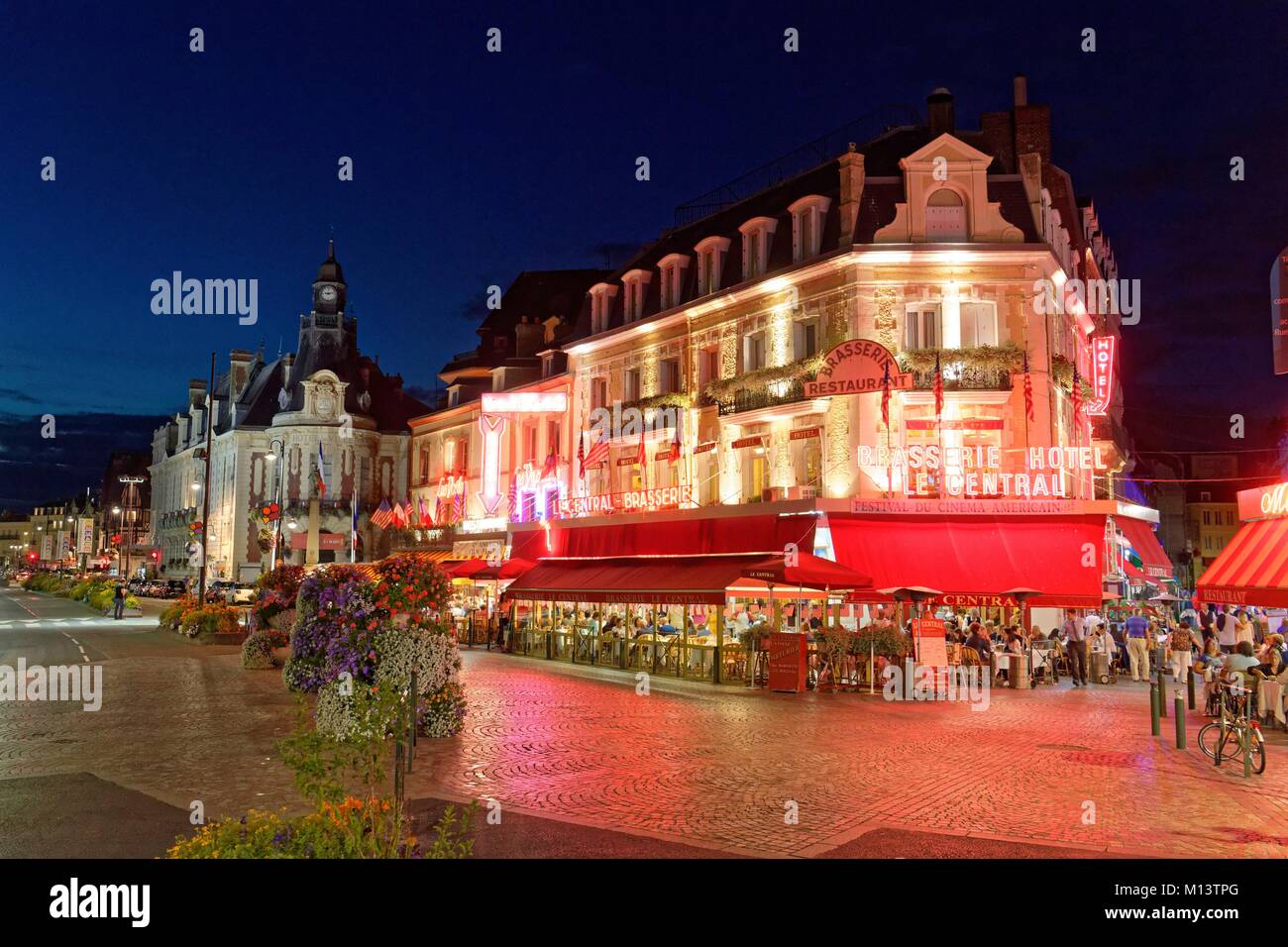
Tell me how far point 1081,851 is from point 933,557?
50.8ft

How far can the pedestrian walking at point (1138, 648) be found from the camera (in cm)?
2536

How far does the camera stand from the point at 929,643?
68.4 feet

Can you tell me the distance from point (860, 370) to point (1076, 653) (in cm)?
871

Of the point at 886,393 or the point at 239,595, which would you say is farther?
the point at 239,595

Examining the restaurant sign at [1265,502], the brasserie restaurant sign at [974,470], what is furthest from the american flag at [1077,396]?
the restaurant sign at [1265,502]

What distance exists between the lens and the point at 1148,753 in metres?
13.4

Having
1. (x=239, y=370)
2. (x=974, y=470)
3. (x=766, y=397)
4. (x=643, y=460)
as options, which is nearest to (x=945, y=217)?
(x=766, y=397)

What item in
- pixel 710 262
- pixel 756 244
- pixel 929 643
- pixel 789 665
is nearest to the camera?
pixel 789 665

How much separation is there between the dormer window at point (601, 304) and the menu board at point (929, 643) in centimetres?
1818

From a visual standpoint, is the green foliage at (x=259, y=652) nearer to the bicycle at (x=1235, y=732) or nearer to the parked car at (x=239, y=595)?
the bicycle at (x=1235, y=732)

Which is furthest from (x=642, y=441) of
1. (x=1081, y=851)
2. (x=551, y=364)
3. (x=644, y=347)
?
(x=1081, y=851)

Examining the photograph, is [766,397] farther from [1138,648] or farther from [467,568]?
[467,568]

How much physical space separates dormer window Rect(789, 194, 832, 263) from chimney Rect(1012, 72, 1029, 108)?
7115mm

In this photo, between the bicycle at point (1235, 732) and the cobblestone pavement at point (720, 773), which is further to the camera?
the bicycle at point (1235, 732)
